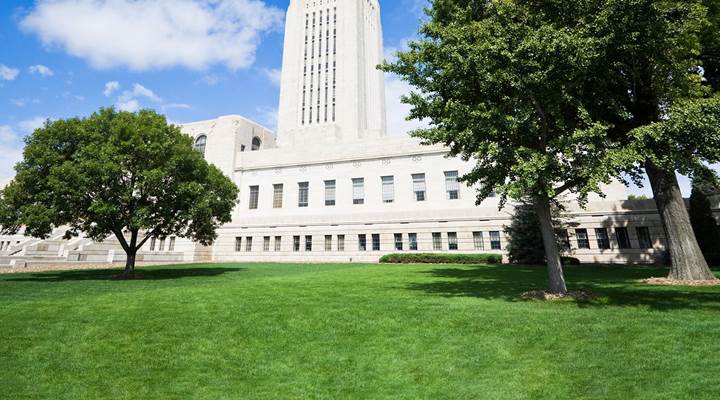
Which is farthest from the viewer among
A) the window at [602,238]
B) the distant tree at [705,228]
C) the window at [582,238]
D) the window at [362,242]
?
the window at [362,242]

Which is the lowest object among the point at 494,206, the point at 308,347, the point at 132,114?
the point at 308,347

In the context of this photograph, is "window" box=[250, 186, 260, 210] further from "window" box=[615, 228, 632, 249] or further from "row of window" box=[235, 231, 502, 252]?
"window" box=[615, 228, 632, 249]

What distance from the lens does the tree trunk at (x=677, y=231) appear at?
14435mm

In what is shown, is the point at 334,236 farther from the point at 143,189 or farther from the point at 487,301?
the point at 487,301

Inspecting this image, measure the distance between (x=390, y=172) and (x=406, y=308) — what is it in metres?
32.6

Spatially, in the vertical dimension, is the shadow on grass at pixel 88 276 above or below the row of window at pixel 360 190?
below

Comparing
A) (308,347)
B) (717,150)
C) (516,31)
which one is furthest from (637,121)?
(308,347)

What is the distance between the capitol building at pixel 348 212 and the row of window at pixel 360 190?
0.12 metres

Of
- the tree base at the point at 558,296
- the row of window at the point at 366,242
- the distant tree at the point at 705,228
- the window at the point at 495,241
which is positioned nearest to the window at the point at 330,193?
the row of window at the point at 366,242

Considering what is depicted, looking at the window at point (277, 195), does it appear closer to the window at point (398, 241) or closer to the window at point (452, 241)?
the window at point (398, 241)

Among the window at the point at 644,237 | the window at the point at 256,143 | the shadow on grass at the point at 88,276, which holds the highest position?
the window at the point at 256,143

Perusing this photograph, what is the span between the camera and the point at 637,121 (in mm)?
15594

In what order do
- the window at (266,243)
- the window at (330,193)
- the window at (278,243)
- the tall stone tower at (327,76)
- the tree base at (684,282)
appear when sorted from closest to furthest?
the tree base at (684,282), the window at (278,243), the window at (330,193), the window at (266,243), the tall stone tower at (327,76)

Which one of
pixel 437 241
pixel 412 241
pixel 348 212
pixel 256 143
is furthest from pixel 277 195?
pixel 437 241
